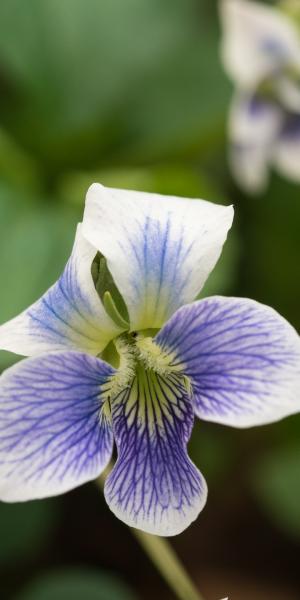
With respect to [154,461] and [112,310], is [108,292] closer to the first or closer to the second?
[112,310]

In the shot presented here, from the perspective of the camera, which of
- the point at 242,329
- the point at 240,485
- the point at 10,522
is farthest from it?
the point at 240,485

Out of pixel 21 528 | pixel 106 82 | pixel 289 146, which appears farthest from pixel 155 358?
pixel 106 82

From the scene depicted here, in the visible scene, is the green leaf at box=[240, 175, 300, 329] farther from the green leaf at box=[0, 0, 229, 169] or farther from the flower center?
the flower center

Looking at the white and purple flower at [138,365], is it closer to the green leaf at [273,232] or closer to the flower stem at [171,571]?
the flower stem at [171,571]

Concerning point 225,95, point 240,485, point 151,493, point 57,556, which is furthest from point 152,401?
point 225,95

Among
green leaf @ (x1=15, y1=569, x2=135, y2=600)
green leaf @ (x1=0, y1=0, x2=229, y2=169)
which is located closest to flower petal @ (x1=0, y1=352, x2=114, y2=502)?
green leaf @ (x1=15, y1=569, x2=135, y2=600)

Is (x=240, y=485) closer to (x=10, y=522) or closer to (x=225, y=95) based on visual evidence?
(x=10, y=522)

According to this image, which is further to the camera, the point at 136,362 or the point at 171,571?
the point at 171,571
